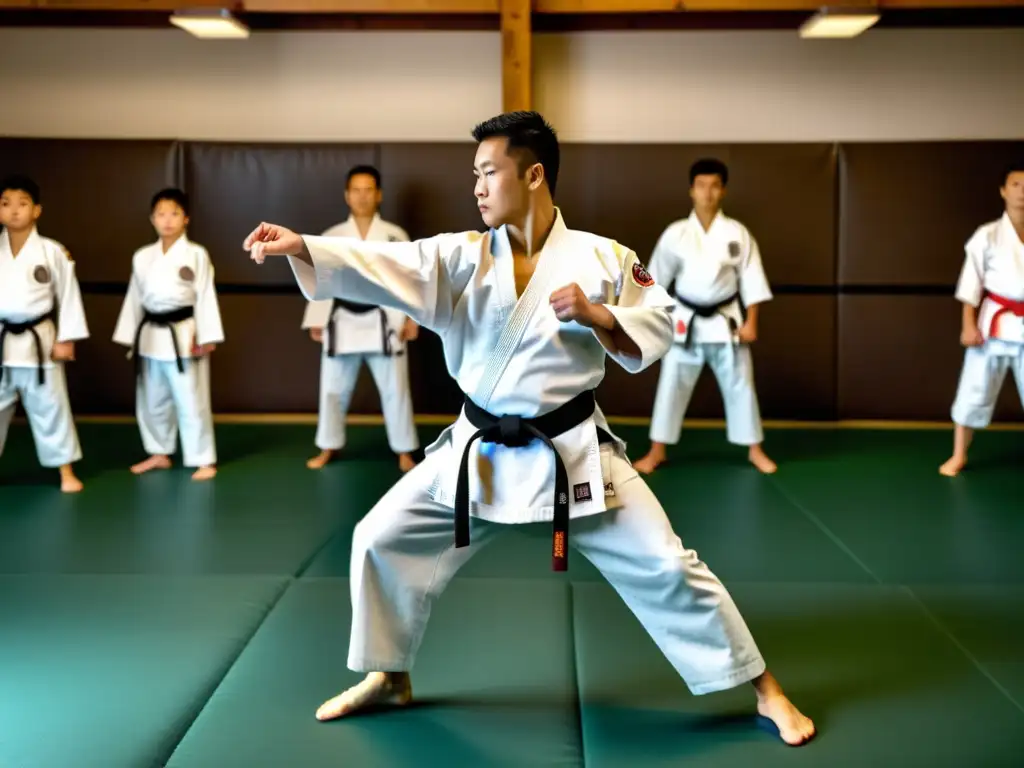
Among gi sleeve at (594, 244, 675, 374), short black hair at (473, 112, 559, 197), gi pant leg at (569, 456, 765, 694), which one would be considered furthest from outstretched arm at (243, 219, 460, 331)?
gi pant leg at (569, 456, 765, 694)

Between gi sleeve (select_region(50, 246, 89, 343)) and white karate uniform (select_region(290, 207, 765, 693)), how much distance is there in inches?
106

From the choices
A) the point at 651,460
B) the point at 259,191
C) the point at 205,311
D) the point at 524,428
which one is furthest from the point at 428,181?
the point at 524,428

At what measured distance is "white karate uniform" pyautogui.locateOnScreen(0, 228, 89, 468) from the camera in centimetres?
430

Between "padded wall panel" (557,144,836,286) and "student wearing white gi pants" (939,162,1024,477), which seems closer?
"student wearing white gi pants" (939,162,1024,477)

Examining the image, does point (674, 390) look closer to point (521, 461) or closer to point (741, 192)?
point (741, 192)

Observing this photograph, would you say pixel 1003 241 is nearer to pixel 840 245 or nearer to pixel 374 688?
pixel 840 245

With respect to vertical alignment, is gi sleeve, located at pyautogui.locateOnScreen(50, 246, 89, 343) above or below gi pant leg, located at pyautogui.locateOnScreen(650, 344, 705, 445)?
above

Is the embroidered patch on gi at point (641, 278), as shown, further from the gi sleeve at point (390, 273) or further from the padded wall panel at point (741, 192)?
the padded wall panel at point (741, 192)

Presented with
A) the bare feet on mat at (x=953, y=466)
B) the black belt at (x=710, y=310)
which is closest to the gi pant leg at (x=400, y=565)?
the black belt at (x=710, y=310)

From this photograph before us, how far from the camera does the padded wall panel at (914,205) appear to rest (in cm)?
575

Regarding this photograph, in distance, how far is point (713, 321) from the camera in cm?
480

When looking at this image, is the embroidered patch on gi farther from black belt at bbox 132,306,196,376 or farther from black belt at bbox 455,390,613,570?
black belt at bbox 132,306,196,376

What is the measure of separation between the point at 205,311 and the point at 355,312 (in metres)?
0.68

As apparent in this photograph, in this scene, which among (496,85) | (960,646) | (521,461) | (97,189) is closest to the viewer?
(521,461)
